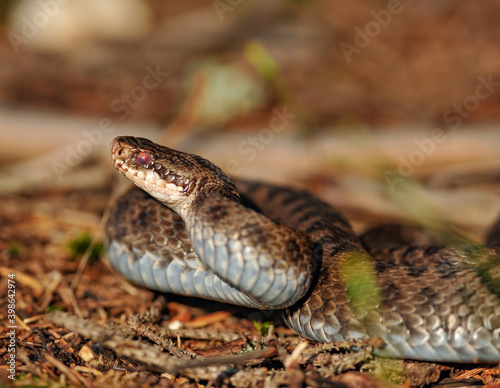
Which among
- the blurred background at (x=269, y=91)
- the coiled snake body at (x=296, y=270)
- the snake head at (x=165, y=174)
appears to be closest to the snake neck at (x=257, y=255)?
the coiled snake body at (x=296, y=270)

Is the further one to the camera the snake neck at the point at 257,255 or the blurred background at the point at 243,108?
the blurred background at the point at 243,108

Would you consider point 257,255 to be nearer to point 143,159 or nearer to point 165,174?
point 165,174

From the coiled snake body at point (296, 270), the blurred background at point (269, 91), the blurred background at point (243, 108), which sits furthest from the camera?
the blurred background at point (269, 91)

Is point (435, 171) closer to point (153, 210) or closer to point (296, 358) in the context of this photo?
point (153, 210)

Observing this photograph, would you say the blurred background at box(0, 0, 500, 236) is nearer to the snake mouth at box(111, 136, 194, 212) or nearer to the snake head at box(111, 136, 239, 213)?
the snake head at box(111, 136, 239, 213)

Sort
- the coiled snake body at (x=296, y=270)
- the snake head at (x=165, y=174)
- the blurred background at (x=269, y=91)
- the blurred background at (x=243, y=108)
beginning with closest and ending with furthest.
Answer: the coiled snake body at (x=296, y=270)
the snake head at (x=165, y=174)
the blurred background at (x=243, y=108)
the blurred background at (x=269, y=91)

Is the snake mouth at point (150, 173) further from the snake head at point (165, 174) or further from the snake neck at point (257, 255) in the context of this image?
the snake neck at point (257, 255)
